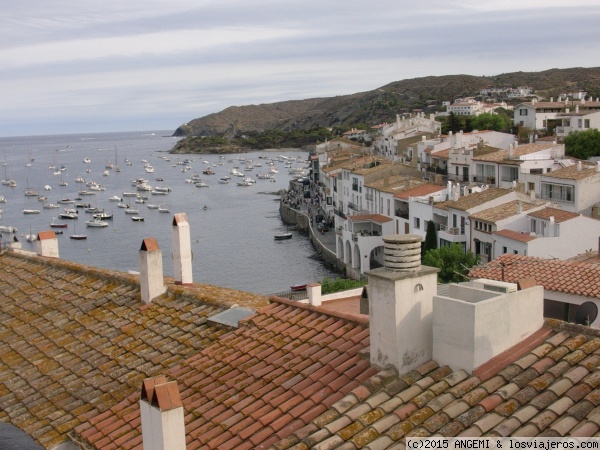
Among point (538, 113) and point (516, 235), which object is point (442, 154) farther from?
point (538, 113)

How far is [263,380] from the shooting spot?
6.36 metres

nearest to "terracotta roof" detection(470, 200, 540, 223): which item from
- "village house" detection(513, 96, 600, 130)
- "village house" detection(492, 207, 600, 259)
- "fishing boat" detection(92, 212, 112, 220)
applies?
"village house" detection(492, 207, 600, 259)

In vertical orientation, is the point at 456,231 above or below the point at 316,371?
below

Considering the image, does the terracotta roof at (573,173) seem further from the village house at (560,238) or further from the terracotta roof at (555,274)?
the terracotta roof at (555,274)

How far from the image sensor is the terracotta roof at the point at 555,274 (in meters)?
15.7

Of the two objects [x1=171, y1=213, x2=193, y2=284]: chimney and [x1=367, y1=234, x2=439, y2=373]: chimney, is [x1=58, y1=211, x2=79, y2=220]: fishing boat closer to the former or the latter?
[x1=171, y1=213, x2=193, y2=284]: chimney

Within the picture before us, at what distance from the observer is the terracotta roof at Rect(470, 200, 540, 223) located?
107ft

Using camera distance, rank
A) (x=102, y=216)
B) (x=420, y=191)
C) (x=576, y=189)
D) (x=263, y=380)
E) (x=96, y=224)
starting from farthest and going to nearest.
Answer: (x=102, y=216) → (x=96, y=224) → (x=420, y=191) → (x=576, y=189) → (x=263, y=380)

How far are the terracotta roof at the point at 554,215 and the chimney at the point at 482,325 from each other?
84.9 ft

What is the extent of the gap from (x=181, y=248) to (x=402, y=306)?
5.10 metres

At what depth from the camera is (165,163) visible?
16325 cm

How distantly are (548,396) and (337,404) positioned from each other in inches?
58.4

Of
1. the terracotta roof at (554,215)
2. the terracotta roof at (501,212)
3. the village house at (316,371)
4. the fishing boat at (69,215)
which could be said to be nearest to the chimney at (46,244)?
the village house at (316,371)

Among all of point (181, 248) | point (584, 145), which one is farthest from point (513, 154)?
point (181, 248)
